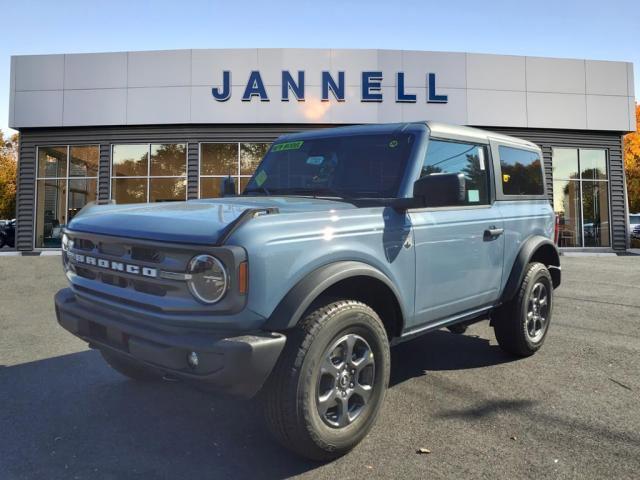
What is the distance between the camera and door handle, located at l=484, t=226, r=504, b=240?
12.4 ft

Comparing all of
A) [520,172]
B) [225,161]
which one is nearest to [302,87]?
[225,161]

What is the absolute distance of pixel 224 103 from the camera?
16062 millimetres

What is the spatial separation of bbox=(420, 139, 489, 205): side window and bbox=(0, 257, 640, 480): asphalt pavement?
1535 millimetres

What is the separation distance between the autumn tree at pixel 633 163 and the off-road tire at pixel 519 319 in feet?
76.6

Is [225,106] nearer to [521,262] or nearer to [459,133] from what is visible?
[459,133]

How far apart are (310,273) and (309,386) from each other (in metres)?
0.57

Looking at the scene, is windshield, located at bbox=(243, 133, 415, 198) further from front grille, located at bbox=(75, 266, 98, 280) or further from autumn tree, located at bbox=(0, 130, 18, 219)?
autumn tree, located at bbox=(0, 130, 18, 219)

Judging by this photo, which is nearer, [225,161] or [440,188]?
[440,188]

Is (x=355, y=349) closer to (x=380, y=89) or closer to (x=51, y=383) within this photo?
(x=51, y=383)

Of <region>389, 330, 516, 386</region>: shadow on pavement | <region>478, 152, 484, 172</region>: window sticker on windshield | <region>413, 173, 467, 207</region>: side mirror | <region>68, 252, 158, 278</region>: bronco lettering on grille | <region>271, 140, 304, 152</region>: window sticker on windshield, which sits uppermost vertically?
<region>271, 140, 304, 152</region>: window sticker on windshield

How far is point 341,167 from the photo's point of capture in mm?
3609

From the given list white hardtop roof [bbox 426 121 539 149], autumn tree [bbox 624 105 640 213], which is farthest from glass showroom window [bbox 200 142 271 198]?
autumn tree [bbox 624 105 640 213]

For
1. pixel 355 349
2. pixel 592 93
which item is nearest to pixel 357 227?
pixel 355 349

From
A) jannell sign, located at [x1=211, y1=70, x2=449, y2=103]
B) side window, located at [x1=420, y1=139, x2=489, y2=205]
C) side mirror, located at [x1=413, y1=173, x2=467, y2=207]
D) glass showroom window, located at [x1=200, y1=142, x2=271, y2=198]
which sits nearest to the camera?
side mirror, located at [x1=413, y1=173, x2=467, y2=207]
